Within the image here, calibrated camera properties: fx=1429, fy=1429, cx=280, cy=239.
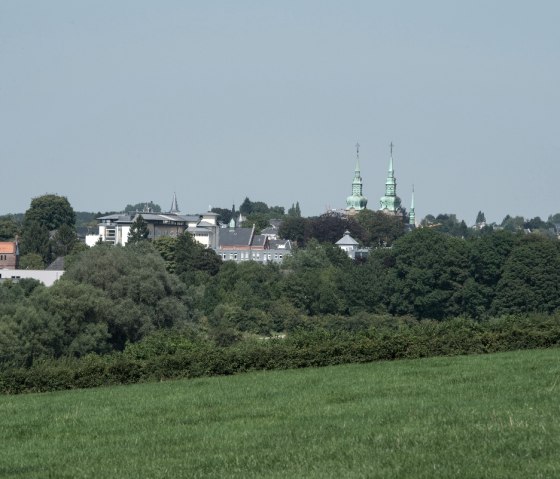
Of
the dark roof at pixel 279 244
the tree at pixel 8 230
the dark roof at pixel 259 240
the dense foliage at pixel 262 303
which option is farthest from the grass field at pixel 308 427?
the dark roof at pixel 259 240

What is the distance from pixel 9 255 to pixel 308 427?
5117 inches

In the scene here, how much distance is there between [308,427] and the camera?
1648 cm

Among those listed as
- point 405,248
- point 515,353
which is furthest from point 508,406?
point 405,248

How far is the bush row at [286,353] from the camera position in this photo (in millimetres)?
25344

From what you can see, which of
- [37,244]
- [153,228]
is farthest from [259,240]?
[37,244]

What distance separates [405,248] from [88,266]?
56851 mm

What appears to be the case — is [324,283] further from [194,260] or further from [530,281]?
[194,260]

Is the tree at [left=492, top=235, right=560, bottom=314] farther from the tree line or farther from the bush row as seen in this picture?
the bush row

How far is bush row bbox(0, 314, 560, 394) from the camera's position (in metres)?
25.3

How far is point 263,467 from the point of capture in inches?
555

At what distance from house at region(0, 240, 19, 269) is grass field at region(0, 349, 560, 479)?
393ft

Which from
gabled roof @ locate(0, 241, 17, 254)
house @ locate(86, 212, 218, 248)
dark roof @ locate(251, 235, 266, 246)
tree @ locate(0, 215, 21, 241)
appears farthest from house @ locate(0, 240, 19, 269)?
dark roof @ locate(251, 235, 266, 246)

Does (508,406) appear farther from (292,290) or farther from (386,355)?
(292,290)

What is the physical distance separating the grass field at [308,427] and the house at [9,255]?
120 metres
